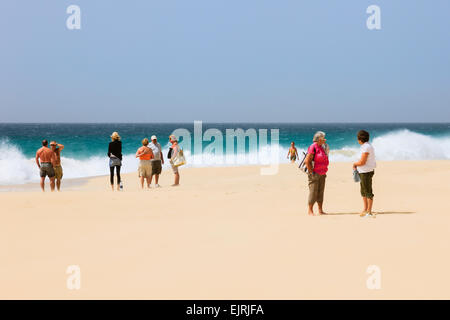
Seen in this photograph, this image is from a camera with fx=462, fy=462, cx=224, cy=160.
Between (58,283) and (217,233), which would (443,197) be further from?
(58,283)

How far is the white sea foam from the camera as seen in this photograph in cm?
2526

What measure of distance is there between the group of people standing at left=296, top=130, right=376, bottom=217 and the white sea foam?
19.9 meters

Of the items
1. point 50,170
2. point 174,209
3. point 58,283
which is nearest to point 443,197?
point 174,209

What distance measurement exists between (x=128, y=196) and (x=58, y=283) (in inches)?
259

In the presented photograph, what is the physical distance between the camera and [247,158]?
38875 millimetres

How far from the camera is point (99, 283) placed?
15.8 feet

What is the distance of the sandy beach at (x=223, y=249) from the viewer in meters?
4.61

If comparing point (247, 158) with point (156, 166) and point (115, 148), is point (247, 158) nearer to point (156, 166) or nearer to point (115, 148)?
point (156, 166)

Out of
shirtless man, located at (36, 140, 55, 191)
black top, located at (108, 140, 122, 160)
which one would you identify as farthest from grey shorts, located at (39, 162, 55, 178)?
black top, located at (108, 140, 122, 160)

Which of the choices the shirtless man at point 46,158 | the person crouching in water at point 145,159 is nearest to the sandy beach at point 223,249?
the shirtless man at point 46,158

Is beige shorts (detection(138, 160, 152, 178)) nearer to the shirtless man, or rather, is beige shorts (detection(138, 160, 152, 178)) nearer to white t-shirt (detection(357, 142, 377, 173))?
the shirtless man

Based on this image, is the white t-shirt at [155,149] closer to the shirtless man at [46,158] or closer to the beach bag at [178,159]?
the beach bag at [178,159]

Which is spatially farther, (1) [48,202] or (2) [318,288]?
(1) [48,202]

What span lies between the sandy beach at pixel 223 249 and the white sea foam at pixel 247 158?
16661mm
